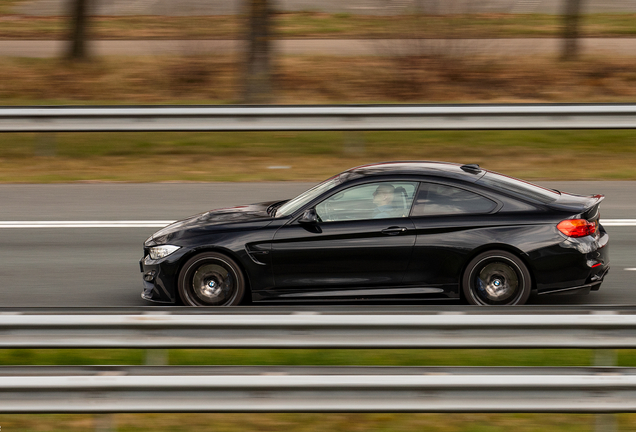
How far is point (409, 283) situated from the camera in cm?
764

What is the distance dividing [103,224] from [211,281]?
12.5ft

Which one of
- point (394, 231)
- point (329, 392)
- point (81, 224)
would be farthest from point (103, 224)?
point (329, 392)

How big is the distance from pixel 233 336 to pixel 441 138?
1095 cm

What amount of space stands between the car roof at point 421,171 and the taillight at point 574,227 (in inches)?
34.5

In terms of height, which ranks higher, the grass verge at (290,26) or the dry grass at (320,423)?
the grass verge at (290,26)

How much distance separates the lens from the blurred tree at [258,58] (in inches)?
661

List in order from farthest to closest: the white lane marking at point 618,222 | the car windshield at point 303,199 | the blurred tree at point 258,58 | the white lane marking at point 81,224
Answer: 1. the blurred tree at point 258,58
2. the white lane marking at point 81,224
3. the white lane marking at point 618,222
4. the car windshield at point 303,199

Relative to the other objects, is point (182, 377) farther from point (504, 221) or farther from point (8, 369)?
point (504, 221)

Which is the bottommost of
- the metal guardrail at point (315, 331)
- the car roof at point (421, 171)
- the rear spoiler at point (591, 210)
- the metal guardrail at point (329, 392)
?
the metal guardrail at point (329, 392)

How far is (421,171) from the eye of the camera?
311 inches

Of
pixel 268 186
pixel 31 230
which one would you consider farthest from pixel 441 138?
pixel 31 230

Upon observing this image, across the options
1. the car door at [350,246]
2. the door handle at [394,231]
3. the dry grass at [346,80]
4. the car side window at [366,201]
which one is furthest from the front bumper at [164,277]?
the dry grass at [346,80]

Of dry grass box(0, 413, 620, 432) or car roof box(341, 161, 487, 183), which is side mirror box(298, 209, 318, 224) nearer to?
car roof box(341, 161, 487, 183)

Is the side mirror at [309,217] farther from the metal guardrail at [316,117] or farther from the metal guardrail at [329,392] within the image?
the metal guardrail at [316,117]
